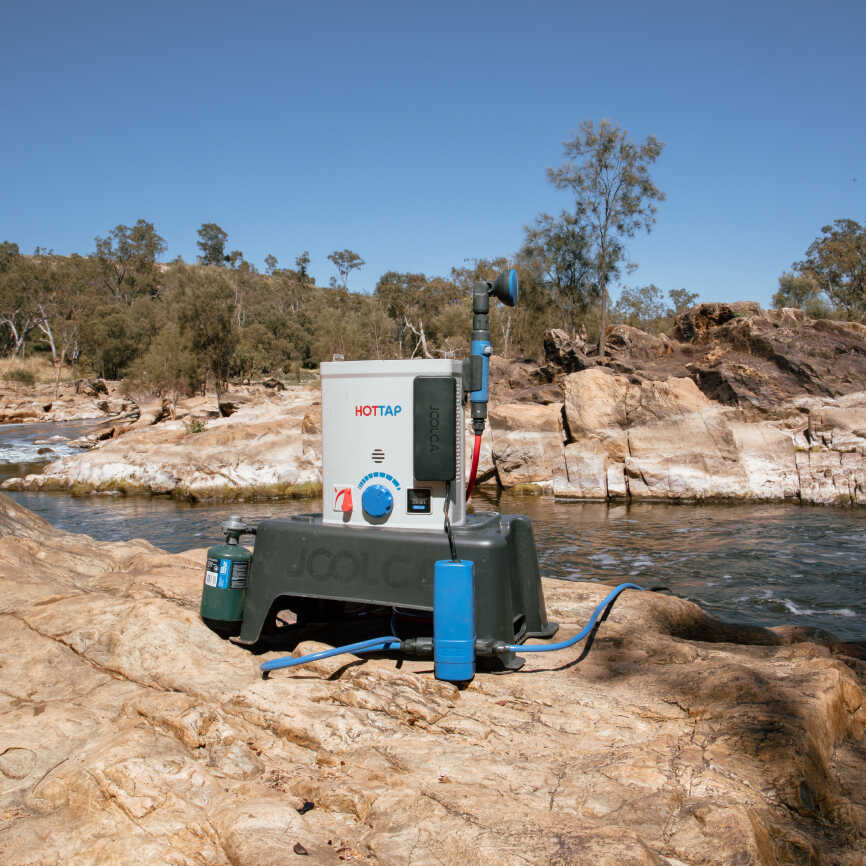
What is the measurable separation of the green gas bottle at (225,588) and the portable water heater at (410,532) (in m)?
0.02

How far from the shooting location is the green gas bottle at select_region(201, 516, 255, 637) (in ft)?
13.4

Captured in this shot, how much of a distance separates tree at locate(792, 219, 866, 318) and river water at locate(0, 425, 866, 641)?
38653 mm

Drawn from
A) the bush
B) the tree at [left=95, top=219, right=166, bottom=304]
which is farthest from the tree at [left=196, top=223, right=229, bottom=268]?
the bush

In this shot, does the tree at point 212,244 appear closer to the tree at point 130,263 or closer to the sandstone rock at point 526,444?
the tree at point 130,263

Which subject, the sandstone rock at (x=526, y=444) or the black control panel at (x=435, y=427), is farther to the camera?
the sandstone rock at (x=526, y=444)

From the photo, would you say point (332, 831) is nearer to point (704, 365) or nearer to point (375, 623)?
point (375, 623)

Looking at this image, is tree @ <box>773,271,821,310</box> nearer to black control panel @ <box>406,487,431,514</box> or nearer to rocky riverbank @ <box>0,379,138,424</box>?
rocky riverbank @ <box>0,379,138,424</box>

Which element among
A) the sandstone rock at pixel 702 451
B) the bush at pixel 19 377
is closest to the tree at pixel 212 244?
the bush at pixel 19 377

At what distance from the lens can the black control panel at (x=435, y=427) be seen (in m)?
3.78

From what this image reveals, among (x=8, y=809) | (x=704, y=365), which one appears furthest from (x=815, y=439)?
(x=8, y=809)

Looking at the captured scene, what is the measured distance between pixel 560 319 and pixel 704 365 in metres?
16.1

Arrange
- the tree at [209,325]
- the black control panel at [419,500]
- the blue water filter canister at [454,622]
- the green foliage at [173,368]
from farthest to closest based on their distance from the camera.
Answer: the tree at [209,325] < the green foliage at [173,368] < the black control panel at [419,500] < the blue water filter canister at [454,622]

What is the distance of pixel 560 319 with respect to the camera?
133ft

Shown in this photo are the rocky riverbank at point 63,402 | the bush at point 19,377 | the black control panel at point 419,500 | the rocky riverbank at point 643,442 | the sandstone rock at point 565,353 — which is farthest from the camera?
the bush at point 19,377
